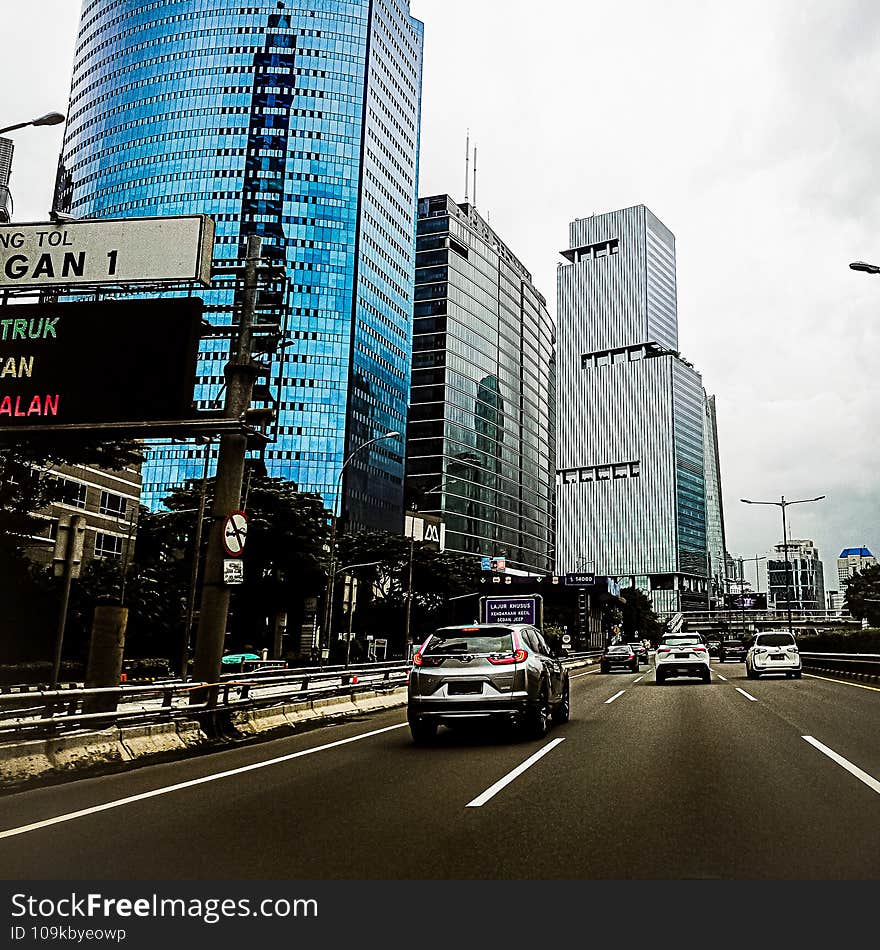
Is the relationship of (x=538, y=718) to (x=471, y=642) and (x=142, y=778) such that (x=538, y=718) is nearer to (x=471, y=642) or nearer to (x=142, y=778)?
(x=471, y=642)

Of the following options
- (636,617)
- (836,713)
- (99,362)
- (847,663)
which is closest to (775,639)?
(847,663)

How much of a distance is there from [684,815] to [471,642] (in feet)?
21.0

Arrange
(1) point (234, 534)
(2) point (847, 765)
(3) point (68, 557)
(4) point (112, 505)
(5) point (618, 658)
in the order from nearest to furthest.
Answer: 1. (2) point (847, 765)
2. (3) point (68, 557)
3. (1) point (234, 534)
4. (5) point (618, 658)
5. (4) point (112, 505)

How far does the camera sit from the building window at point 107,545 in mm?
68750

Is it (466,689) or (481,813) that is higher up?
(466,689)

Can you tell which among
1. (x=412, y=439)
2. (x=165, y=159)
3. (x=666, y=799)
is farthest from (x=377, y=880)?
(x=412, y=439)

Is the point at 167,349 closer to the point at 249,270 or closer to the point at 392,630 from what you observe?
the point at 249,270

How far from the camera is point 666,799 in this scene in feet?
26.4

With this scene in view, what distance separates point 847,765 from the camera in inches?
402

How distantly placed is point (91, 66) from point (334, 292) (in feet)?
201

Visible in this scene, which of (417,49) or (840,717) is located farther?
(417,49)

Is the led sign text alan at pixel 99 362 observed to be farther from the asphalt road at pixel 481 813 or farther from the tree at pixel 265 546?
the tree at pixel 265 546

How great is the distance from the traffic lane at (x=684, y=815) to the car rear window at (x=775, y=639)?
23.3 m

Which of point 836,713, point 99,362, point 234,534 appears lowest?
point 836,713
